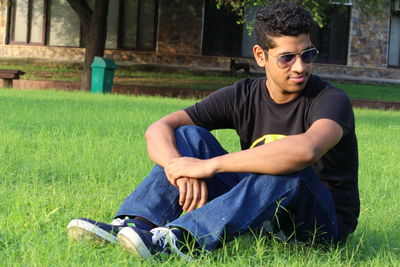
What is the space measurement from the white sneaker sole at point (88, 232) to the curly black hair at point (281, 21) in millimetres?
1345

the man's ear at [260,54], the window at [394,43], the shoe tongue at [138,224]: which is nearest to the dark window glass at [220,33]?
the window at [394,43]

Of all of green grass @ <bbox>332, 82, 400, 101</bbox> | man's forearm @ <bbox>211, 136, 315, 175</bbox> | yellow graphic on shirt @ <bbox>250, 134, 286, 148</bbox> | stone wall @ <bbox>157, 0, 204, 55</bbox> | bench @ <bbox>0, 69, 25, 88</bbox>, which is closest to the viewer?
man's forearm @ <bbox>211, 136, 315, 175</bbox>

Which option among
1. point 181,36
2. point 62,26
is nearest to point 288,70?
point 181,36

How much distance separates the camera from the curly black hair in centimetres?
429

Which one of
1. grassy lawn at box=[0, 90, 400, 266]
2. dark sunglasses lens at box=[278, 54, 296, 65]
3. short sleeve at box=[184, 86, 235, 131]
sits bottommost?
grassy lawn at box=[0, 90, 400, 266]

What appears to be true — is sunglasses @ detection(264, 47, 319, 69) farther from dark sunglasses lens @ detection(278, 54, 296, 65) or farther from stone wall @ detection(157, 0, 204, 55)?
stone wall @ detection(157, 0, 204, 55)

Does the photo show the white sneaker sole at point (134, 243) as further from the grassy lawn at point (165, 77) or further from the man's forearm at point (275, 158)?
the grassy lawn at point (165, 77)

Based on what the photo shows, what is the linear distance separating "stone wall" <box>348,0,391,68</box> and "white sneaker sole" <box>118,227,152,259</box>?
101ft

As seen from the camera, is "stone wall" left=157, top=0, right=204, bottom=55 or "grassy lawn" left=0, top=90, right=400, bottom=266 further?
"stone wall" left=157, top=0, right=204, bottom=55

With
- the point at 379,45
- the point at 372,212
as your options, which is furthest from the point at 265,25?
the point at 379,45

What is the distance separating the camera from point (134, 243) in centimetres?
382

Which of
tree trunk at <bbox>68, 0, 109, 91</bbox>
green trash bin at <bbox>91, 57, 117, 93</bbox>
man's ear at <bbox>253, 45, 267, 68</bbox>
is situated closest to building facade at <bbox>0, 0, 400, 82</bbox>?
tree trunk at <bbox>68, 0, 109, 91</bbox>

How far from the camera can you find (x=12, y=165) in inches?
292

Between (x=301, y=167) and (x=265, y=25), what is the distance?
862 millimetres
